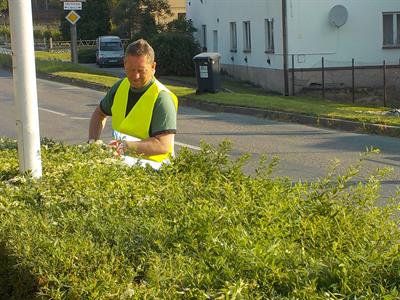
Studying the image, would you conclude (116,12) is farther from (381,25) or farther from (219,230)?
(219,230)

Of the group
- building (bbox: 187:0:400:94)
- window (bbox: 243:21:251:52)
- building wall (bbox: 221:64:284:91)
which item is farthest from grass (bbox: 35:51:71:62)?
building (bbox: 187:0:400:94)

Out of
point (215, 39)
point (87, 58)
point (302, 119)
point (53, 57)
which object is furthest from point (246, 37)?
point (87, 58)

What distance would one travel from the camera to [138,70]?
209 inches

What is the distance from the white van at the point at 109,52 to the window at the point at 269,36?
16056mm

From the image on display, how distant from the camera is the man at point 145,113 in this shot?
5297 mm

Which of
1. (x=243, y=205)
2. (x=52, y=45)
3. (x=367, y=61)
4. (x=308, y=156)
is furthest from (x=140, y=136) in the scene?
(x=52, y=45)

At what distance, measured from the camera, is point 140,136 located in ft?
17.9

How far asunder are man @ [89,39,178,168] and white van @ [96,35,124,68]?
136 feet

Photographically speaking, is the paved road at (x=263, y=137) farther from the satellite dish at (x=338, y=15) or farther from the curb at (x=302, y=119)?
the satellite dish at (x=338, y=15)

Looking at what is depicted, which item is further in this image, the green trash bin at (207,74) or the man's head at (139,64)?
the green trash bin at (207,74)

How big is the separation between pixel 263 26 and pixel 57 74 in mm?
8872

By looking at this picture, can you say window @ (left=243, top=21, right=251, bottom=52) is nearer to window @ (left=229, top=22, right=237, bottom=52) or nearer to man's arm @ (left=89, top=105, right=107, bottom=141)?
window @ (left=229, top=22, right=237, bottom=52)

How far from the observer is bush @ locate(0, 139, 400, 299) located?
3.01m

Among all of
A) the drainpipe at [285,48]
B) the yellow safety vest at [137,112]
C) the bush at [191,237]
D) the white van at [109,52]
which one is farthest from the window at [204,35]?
the bush at [191,237]
